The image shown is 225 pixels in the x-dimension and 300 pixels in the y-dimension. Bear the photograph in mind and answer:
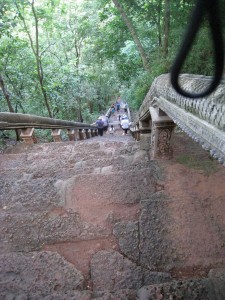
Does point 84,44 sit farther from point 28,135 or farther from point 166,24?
point 28,135

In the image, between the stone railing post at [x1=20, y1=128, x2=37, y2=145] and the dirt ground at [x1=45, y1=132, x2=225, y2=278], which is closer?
the dirt ground at [x1=45, y1=132, x2=225, y2=278]

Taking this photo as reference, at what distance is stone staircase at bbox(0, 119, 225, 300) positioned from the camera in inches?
59.9

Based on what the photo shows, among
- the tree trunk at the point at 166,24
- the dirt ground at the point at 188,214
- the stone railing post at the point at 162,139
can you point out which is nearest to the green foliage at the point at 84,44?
the tree trunk at the point at 166,24

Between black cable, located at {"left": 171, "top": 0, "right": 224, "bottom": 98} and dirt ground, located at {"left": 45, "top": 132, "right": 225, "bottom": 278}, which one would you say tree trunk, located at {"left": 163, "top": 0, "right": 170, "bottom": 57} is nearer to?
dirt ground, located at {"left": 45, "top": 132, "right": 225, "bottom": 278}

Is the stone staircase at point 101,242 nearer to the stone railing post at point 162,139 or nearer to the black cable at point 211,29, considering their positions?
the stone railing post at point 162,139

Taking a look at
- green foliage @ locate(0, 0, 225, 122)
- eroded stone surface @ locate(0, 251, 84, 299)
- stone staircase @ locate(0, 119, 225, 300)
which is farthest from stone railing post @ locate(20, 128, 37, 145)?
eroded stone surface @ locate(0, 251, 84, 299)

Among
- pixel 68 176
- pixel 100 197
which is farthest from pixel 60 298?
pixel 68 176

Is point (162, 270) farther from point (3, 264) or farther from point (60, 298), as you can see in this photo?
point (3, 264)

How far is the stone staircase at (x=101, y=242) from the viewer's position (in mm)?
1521

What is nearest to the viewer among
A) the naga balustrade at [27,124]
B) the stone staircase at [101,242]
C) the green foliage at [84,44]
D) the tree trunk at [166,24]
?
the stone staircase at [101,242]

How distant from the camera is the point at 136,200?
7.18 ft

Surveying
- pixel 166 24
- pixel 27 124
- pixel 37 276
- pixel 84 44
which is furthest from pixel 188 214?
pixel 84 44

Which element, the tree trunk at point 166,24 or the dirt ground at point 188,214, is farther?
the tree trunk at point 166,24

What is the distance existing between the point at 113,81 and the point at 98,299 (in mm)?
18363
